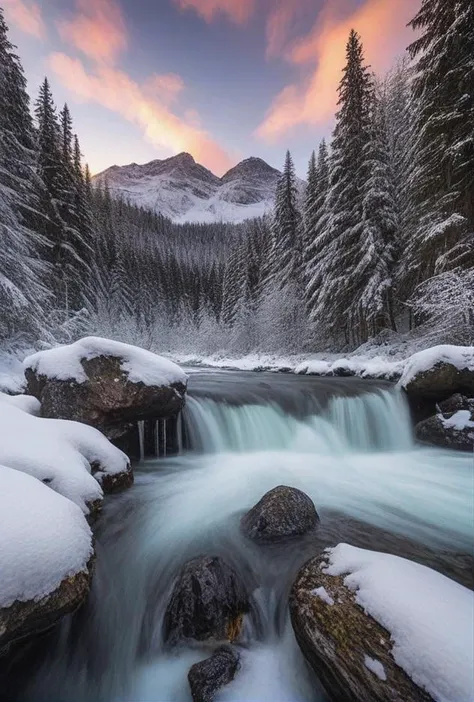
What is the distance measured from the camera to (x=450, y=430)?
24.4 feet

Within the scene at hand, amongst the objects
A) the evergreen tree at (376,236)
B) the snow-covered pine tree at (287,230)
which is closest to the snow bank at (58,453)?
the evergreen tree at (376,236)

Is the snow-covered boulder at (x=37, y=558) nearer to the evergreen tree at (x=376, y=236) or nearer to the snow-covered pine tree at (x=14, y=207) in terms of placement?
the snow-covered pine tree at (x=14, y=207)

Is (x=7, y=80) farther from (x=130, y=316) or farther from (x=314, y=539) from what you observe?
(x=130, y=316)

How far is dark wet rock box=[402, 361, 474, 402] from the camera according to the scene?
7895mm

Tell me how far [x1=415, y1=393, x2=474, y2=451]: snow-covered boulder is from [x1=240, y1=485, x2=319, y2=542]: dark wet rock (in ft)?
15.7

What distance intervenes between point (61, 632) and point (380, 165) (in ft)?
61.1

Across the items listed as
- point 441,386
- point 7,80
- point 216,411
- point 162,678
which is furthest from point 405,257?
point 7,80

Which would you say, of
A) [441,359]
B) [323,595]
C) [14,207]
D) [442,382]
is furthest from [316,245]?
[323,595]

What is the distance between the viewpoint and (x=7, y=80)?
10.7 meters

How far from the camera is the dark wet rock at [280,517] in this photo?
13.4 feet

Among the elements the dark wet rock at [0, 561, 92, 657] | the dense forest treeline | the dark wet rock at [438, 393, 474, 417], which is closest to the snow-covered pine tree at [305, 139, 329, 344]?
the dense forest treeline

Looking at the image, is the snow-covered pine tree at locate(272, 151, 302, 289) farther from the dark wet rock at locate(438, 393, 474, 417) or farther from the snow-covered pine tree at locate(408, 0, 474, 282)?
the dark wet rock at locate(438, 393, 474, 417)

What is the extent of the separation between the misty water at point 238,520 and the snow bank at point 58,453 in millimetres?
746

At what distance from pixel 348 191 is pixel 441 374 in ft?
41.8
